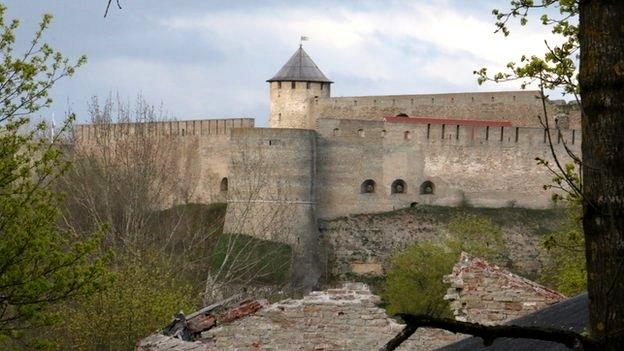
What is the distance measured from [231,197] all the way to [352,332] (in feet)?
92.1

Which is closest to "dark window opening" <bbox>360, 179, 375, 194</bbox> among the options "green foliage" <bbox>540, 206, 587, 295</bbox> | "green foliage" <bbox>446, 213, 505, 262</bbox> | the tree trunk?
"green foliage" <bbox>446, 213, 505, 262</bbox>

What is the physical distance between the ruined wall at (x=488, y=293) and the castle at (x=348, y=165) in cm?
2561

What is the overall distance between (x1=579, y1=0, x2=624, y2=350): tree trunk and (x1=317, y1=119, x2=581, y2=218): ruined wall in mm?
36178

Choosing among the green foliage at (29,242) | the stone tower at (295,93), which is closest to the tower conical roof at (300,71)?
the stone tower at (295,93)

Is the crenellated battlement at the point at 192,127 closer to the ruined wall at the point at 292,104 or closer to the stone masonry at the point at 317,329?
the ruined wall at the point at 292,104

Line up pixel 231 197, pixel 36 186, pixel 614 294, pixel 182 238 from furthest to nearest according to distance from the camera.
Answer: pixel 231 197 < pixel 182 238 < pixel 36 186 < pixel 614 294

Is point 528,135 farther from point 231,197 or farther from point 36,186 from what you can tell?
point 36,186

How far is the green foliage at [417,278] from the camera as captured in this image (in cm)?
3256

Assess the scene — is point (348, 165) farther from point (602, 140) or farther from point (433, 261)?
point (602, 140)

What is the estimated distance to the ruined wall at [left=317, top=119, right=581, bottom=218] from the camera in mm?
39938

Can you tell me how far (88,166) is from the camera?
35000 millimetres

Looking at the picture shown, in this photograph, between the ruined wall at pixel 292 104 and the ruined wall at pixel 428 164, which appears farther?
the ruined wall at pixel 292 104

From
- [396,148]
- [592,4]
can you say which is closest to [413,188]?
[396,148]

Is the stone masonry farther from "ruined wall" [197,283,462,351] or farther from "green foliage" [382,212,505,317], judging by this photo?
"green foliage" [382,212,505,317]
